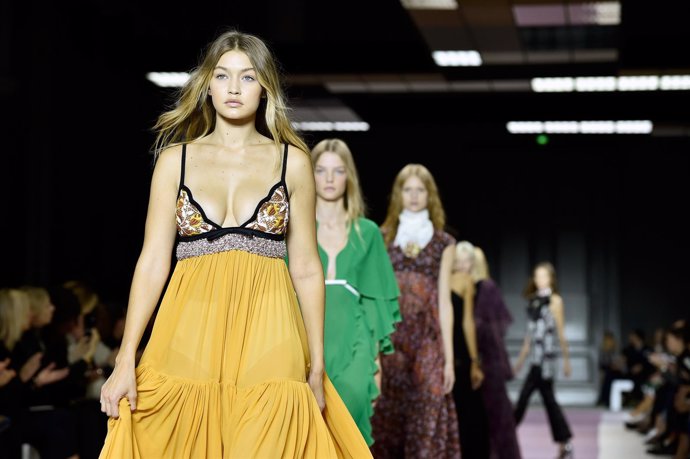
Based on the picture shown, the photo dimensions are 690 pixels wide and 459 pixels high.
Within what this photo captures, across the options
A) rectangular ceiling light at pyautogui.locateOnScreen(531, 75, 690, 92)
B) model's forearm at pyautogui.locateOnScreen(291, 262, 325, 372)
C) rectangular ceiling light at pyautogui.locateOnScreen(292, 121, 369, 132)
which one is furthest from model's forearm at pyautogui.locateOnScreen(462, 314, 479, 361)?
rectangular ceiling light at pyautogui.locateOnScreen(292, 121, 369, 132)

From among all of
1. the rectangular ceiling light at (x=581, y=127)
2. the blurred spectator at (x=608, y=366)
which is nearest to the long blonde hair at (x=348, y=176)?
the rectangular ceiling light at (x=581, y=127)

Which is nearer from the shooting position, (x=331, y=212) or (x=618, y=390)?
(x=331, y=212)

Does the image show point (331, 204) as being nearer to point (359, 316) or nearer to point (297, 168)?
point (359, 316)

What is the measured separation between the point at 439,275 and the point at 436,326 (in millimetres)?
242

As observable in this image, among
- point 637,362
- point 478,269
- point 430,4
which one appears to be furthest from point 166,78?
point 637,362

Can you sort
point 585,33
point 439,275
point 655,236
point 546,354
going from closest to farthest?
point 439,275 → point 546,354 → point 585,33 → point 655,236

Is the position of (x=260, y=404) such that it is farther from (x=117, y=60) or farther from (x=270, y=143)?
(x=117, y=60)

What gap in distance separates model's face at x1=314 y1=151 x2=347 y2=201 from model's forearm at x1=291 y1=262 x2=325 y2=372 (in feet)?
6.28

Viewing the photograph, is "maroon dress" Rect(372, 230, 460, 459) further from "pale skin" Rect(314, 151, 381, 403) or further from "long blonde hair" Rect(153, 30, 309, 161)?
"long blonde hair" Rect(153, 30, 309, 161)

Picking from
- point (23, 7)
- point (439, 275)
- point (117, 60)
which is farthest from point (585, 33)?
point (439, 275)

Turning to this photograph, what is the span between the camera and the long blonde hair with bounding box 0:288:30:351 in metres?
5.52

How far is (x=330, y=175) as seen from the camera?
4.67m

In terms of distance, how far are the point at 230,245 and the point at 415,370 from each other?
3258 millimetres

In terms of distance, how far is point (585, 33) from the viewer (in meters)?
10.9
